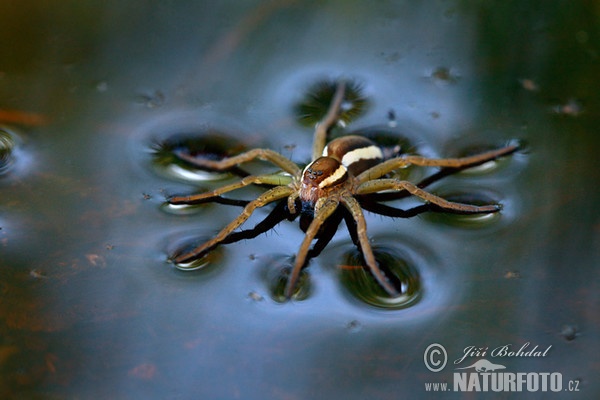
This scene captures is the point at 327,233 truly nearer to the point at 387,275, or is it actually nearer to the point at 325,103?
the point at 387,275

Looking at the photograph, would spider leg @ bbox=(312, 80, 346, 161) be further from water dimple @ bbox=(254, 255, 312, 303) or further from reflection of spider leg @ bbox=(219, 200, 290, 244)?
water dimple @ bbox=(254, 255, 312, 303)

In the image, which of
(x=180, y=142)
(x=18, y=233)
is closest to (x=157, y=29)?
(x=180, y=142)

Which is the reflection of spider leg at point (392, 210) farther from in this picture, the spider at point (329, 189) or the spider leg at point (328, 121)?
the spider leg at point (328, 121)

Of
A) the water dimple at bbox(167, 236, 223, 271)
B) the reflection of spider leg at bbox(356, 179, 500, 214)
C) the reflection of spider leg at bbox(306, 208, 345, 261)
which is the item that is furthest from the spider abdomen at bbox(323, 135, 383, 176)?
the water dimple at bbox(167, 236, 223, 271)

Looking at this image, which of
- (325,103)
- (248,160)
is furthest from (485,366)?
(325,103)

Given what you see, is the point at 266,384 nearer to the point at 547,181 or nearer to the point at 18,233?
the point at 18,233

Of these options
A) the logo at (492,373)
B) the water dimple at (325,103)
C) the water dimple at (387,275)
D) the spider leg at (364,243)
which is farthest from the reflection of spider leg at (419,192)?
the logo at (492,373)
